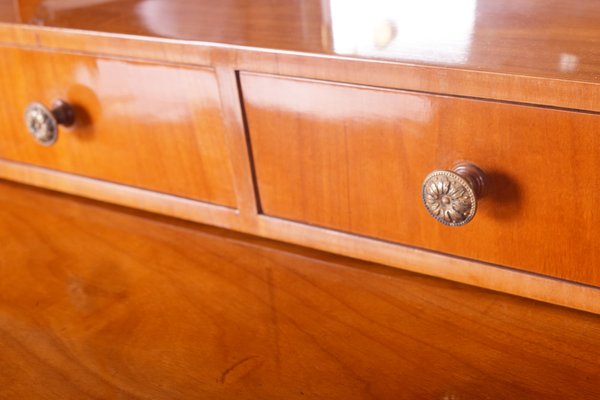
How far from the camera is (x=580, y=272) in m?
0.67

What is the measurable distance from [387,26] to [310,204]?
7.3 inches

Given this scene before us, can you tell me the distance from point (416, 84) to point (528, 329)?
0.74 ft

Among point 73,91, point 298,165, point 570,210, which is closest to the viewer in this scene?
point 570,210

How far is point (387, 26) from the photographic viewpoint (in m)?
0.76

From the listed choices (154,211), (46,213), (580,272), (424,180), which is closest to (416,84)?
(424,180)

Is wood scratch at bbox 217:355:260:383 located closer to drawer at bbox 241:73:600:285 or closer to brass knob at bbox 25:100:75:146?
drawer at bbox 241:73:600:285

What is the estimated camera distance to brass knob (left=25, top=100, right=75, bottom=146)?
2.90ft

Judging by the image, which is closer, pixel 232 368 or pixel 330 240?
pixel 232 368

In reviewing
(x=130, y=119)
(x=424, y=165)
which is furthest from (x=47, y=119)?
(x=424, y=165)

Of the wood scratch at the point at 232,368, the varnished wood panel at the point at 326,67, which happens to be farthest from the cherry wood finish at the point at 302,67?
the wood scratch at the point at 232,368

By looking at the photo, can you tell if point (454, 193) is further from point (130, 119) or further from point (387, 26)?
point (130, 119)

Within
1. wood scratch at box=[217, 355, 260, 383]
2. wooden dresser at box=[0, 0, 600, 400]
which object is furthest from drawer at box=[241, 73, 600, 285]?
wood scratch at box=[217, 355, 260, 383]

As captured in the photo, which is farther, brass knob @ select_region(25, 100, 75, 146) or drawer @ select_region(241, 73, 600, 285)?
brass knob @ select_region(25, 100, 75, 146)

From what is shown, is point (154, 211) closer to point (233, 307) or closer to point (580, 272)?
point (233, 307)
